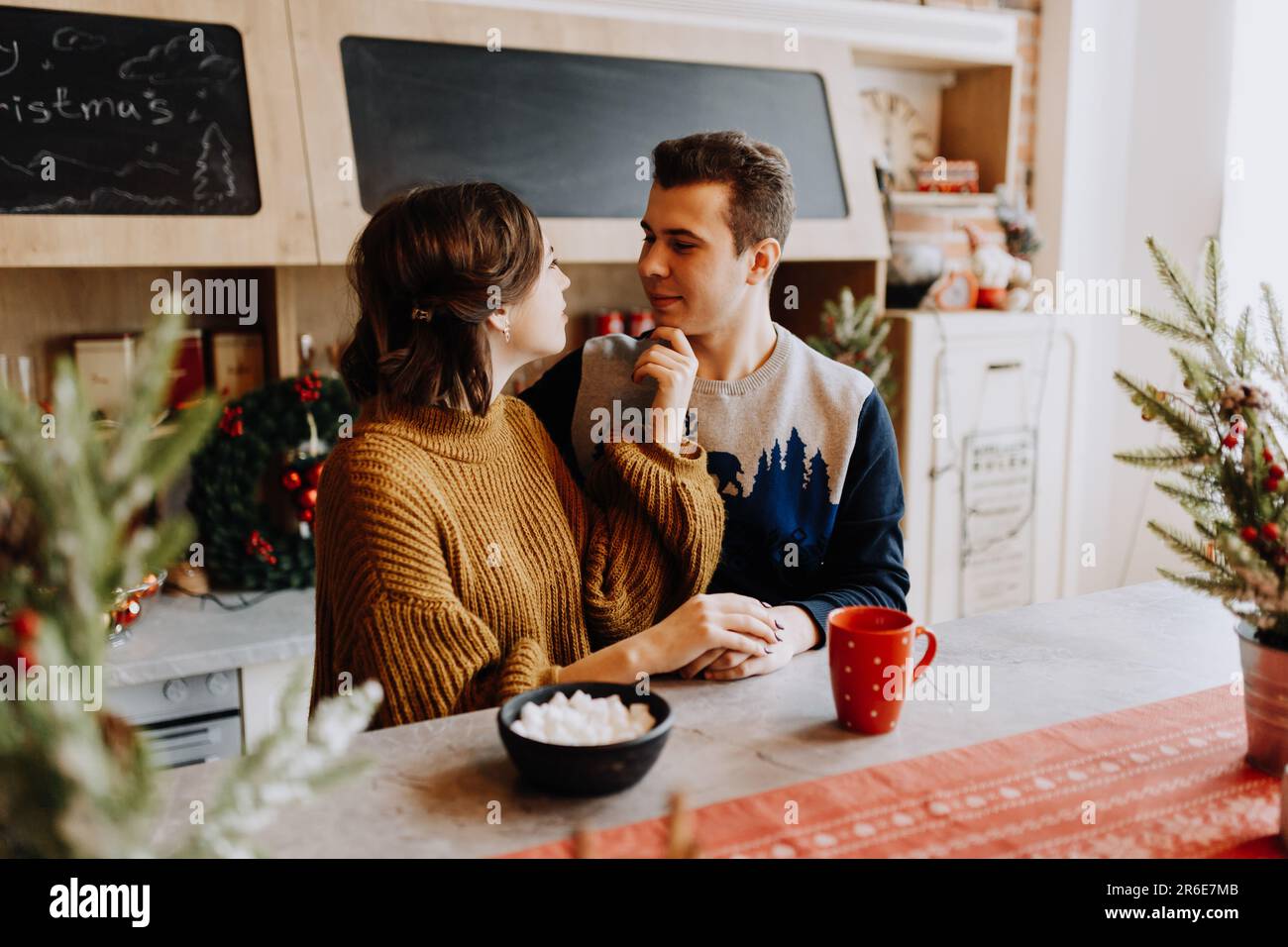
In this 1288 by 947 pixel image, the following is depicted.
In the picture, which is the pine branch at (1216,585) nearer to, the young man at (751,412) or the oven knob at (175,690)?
the young man at (751,412)

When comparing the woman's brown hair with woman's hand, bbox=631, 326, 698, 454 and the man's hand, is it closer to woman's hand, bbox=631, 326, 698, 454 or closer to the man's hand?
woman's hand, bbox=631, 326, 698, 454

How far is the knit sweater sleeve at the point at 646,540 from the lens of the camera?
1.56m

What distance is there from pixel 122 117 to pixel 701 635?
1.70m

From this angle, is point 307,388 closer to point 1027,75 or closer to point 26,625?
point 26,625

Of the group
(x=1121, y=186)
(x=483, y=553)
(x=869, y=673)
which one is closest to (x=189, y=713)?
(x=483, y=553)

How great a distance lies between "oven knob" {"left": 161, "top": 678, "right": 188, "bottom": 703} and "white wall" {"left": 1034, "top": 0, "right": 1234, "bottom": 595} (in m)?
2.85

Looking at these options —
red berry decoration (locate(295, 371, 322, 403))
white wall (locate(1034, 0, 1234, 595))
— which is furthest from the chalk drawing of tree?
white wall (locate(1034, 0, 1234, 595))

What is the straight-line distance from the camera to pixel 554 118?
2695 mm

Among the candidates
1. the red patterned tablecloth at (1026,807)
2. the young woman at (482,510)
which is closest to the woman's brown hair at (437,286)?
the young woman at (482,510)

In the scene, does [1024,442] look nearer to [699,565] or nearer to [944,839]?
[699,565]

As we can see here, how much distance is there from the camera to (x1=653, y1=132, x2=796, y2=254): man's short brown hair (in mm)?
1765

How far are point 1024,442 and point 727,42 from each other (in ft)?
5.03

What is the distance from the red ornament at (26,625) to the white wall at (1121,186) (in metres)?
3.65

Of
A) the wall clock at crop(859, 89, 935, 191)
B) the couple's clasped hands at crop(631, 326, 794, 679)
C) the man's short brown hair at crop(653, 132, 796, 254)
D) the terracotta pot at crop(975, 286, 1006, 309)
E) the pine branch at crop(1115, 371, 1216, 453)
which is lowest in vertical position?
the couple's clasped hands at crop(631, 326, 794, 679)
